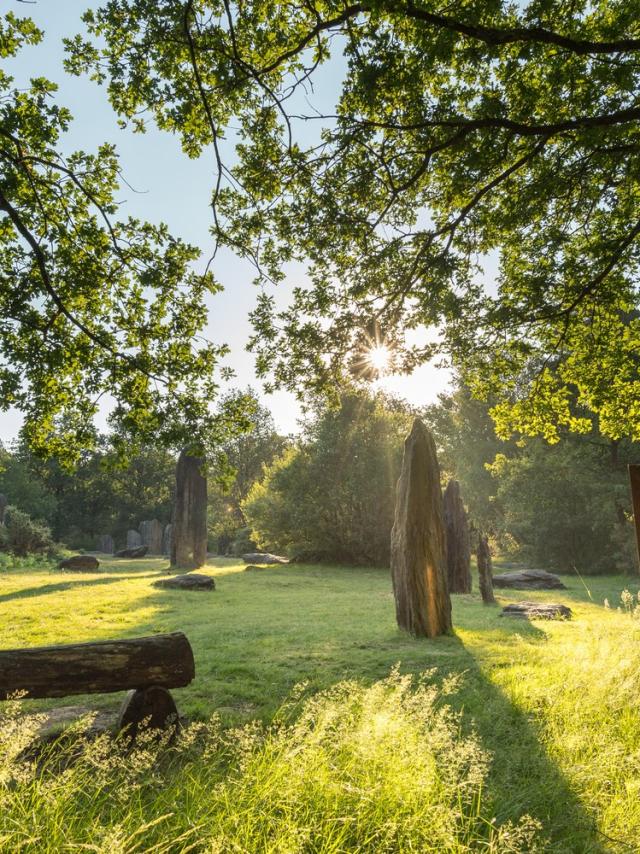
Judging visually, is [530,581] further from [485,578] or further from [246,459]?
[246,459]

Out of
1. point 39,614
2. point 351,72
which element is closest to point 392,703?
point 351,72

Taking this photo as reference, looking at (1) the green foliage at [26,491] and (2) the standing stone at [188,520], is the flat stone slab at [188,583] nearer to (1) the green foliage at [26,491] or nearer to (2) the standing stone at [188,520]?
(2) the standing stone at [188,520]

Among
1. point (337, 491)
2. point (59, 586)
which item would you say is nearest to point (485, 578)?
point (337, 491)

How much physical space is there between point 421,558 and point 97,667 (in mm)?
6274

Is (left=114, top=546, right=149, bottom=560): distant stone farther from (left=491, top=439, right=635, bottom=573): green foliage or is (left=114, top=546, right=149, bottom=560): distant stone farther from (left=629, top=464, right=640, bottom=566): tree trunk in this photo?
(left=629, top=464, right=640, bottom=566): tree trunk

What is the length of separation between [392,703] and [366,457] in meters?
24.2

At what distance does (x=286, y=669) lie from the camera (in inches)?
274

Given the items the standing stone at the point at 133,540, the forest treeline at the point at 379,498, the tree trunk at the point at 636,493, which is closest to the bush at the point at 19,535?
the forest treeline at the point at 379,498

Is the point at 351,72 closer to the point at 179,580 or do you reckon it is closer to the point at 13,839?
the point at 13,839

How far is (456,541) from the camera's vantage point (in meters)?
17.9

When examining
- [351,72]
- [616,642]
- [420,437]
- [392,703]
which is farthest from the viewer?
[420,437]

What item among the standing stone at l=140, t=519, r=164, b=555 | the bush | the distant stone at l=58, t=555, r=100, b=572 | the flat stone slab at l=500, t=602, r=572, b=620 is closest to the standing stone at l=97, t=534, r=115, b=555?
the standing stone at l=140, t=519, r=164, b=555

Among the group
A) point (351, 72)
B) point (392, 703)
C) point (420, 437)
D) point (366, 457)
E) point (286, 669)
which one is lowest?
point (286, 669)

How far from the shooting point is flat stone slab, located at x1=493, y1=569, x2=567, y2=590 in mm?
19672
